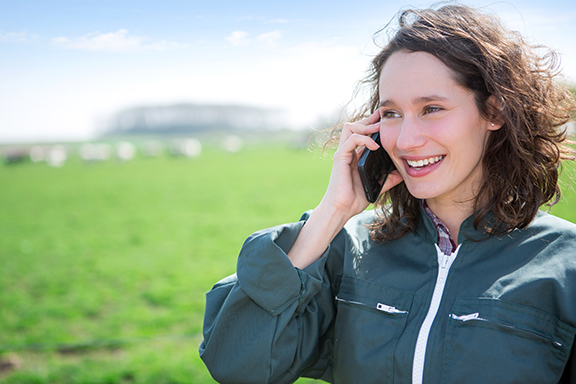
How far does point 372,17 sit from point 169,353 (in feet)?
12.2

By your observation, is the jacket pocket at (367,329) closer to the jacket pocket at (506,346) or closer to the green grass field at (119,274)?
the jacket pocket at (506,346)

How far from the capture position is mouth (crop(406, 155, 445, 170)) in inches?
67.9

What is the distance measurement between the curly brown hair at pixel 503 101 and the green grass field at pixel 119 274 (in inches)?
19.8

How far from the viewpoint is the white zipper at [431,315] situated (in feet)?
5.07

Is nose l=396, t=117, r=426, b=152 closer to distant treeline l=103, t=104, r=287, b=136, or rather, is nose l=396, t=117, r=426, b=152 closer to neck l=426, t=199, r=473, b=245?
neck l=426, t=199, r=473, b=245

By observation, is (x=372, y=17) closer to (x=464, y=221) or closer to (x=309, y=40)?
(x=309, y=40)

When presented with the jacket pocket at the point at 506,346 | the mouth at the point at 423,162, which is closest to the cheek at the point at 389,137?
the mouth at the point at 423,162

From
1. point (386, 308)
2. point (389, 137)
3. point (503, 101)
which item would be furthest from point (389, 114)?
point (386, 308)

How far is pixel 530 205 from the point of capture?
1.71 m

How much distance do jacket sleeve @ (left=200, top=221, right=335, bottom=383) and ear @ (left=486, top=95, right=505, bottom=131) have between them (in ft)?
3.27

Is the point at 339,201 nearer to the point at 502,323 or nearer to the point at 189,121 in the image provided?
the point at 502,323

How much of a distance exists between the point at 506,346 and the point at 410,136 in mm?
866

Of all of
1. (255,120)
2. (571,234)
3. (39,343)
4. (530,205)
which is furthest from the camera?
(255,120)

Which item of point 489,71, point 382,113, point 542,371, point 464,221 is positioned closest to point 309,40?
point 382,113
